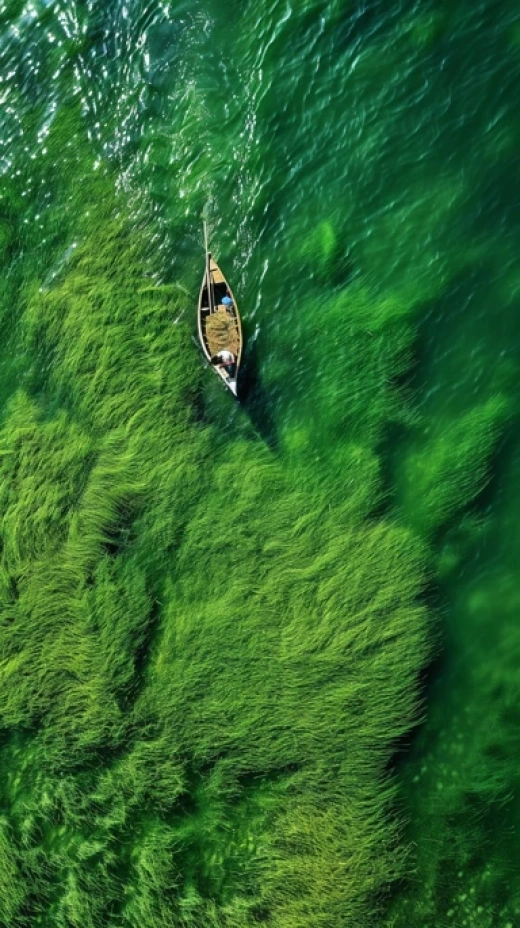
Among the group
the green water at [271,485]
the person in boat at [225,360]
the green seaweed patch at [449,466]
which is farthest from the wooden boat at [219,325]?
the green seaweed patch at [449,466]

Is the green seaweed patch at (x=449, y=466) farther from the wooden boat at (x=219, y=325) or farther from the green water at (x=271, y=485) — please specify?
the wooden boat at (x=219, y=325)

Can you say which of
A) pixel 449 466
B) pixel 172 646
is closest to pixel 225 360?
pixel 449 466

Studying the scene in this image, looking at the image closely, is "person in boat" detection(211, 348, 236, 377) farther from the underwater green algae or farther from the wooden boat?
the underwater green algae

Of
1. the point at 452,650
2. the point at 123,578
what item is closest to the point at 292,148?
the point at 123,578

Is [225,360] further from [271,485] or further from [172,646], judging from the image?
[172,646]

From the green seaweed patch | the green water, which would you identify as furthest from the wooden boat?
the green seaweed patch
